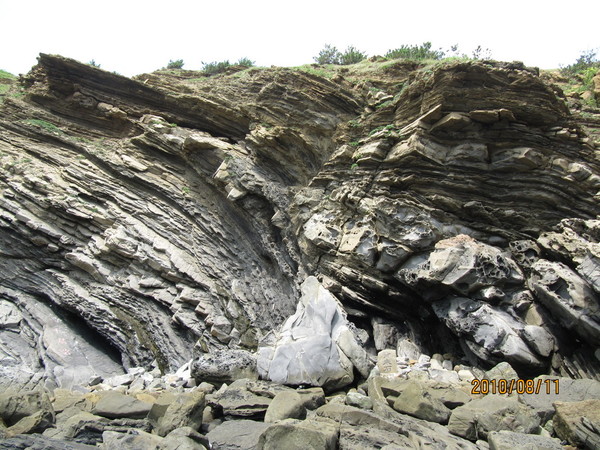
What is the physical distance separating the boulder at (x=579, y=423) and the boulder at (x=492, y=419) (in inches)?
11.8

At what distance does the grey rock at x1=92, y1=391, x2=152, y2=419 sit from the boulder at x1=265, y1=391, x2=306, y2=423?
2197 millimetres

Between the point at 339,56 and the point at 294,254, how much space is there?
15.5m

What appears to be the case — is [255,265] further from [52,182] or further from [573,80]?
[573,80]

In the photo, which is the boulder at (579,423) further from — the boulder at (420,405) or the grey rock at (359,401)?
the grey rock at (359,401)

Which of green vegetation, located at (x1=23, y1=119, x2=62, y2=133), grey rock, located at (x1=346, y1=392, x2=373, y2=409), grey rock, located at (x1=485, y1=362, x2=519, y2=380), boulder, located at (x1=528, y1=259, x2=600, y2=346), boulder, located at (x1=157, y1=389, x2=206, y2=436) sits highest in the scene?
green vegetation, located at (x1=23, y1=119, x2=62, y2=133)

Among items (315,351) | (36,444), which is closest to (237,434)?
(36,444)

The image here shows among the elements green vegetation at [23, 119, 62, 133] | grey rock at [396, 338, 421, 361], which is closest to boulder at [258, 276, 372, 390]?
grey rock at [396, 338, 421, 361]

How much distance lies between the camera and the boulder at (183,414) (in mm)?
5176

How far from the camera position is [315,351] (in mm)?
7473

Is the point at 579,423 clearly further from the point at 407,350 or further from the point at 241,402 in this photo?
the point at 241,402

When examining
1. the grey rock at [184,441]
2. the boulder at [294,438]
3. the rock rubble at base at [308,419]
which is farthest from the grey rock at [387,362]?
the grey rock at [184,441]

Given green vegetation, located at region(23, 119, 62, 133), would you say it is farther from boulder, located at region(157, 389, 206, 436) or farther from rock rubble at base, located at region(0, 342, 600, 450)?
boulder, located at region(157, 389, 206, 436)

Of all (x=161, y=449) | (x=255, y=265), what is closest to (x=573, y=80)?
(x=255, y=265)
